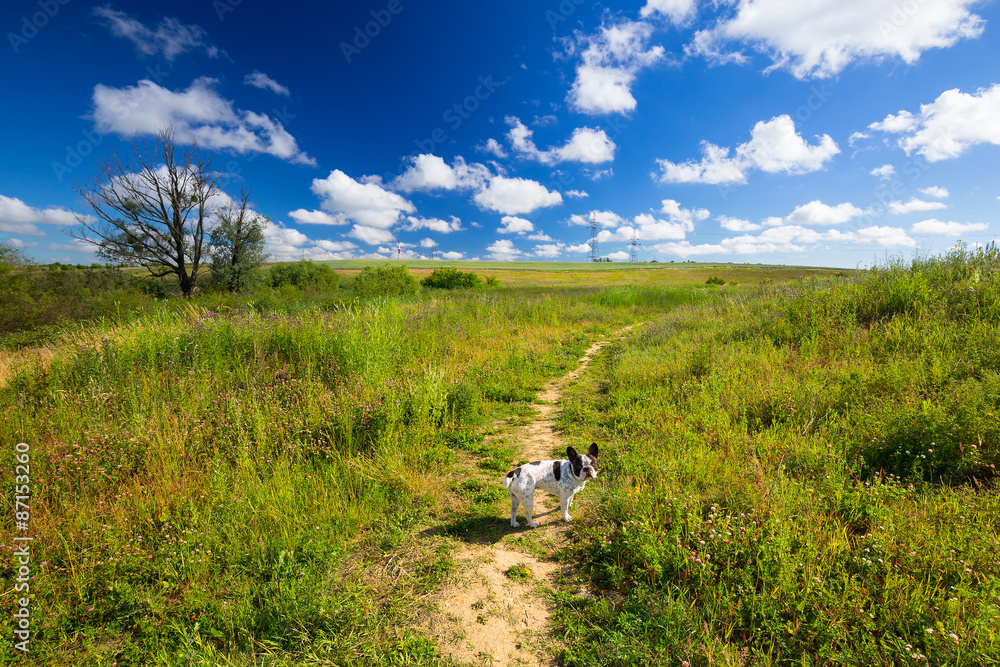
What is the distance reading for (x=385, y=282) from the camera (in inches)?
1154

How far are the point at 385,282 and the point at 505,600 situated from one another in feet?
95.2

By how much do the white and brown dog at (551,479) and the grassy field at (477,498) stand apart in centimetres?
32

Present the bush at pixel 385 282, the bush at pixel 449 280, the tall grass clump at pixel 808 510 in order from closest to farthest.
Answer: the tall grass clump at pixel 808 510 → the bush at pixel 385 282 → the bush at pixel 449 280

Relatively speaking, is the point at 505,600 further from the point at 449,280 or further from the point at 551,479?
the point at 449,280

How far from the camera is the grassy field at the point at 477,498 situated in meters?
2.19

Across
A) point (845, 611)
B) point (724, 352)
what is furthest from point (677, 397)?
point (845, 611)

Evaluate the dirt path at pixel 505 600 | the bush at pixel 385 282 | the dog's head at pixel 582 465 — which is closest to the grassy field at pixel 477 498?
the dirt path at pixel 505 600

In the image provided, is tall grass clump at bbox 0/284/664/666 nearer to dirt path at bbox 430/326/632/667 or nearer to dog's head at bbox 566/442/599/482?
dirt path at bbox 430/326/632/667

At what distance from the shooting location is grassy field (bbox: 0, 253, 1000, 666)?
2193 millimetres

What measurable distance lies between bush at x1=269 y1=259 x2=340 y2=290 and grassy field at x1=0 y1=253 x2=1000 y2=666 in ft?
105

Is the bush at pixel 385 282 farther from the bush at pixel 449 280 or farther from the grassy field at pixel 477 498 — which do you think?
the grassy field at pixel 477 498

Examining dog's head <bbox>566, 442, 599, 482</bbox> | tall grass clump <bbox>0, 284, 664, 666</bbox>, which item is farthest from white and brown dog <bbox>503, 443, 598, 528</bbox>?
tall grass clump <bbox>0, 284, 664, 666</bbox>

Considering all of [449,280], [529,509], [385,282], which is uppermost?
[449,280]

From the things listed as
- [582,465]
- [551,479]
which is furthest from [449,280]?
[582,465]
